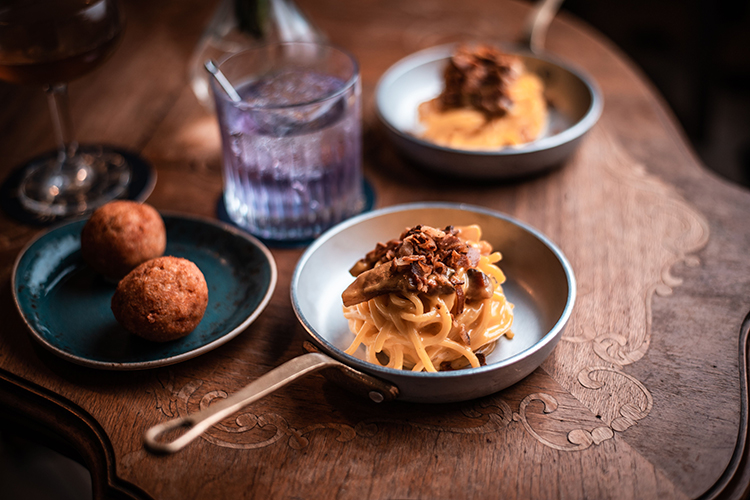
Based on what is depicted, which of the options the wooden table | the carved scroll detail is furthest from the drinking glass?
the carved scroll detail

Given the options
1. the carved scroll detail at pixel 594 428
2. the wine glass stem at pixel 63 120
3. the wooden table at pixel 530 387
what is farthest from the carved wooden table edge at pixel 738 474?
the wine glass stem at pixel 63 120

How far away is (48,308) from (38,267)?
13cm

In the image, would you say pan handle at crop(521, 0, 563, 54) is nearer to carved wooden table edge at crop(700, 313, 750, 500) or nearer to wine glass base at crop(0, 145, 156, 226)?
wine glass base at crop(0, 145, 156, 226)

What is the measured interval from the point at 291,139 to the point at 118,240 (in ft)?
1.37

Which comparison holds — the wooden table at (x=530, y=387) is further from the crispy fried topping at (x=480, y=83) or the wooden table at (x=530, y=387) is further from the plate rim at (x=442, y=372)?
the crispy fried topping at (x=480, y=83)

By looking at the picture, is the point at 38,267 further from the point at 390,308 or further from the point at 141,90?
the point at 141,90

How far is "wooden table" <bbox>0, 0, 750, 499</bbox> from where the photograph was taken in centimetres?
97

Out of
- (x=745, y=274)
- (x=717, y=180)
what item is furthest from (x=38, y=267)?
(x=717, y=180)

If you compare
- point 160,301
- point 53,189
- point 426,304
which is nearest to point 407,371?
point 426,304

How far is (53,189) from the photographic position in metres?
1.65

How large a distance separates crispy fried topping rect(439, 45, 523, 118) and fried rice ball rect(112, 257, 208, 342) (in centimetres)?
94

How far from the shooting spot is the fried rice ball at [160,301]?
113cm

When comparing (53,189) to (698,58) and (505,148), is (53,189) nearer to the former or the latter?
(505,148)

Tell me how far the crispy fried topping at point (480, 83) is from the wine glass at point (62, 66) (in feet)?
2.87
